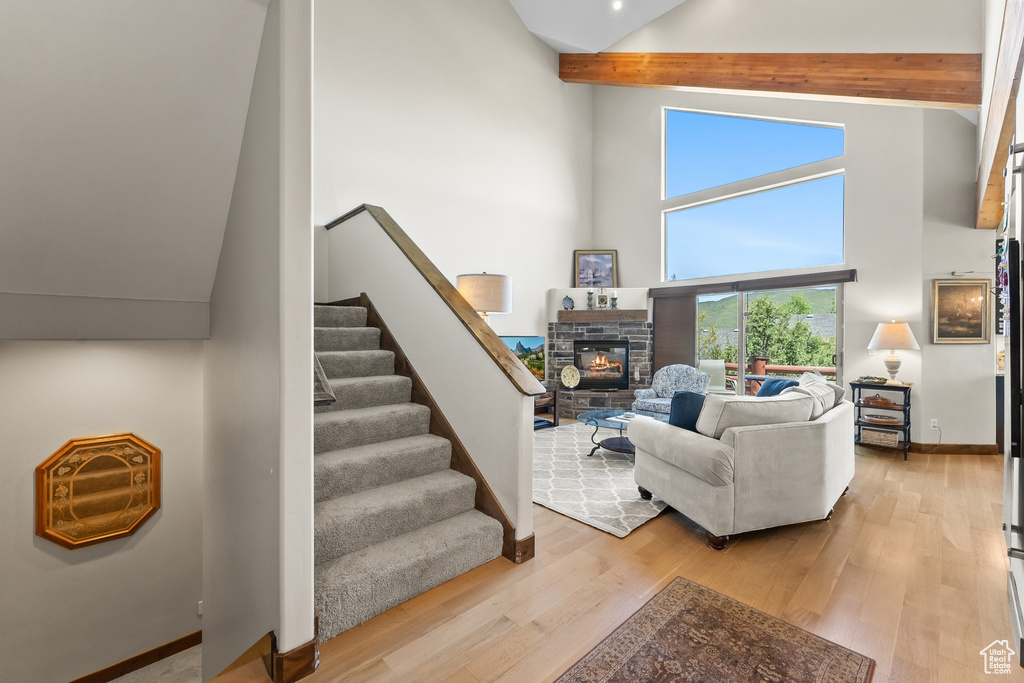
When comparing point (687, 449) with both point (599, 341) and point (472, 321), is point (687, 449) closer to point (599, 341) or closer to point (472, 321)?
point (472, 321)

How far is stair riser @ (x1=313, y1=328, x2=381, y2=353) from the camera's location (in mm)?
3258

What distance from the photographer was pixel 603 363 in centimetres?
688

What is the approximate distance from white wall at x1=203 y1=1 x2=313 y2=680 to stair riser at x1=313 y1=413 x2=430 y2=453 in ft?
1.40

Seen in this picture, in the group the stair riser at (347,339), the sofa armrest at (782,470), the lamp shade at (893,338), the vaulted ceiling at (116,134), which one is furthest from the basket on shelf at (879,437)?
the vaulted ceiling at (116,134)

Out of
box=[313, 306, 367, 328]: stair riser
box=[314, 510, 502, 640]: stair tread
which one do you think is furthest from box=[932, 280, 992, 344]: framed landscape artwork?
box=[313, 306, 367, 328]: stair riser

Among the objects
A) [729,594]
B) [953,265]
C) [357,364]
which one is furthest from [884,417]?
[357,364]

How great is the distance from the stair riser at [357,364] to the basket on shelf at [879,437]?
495cm

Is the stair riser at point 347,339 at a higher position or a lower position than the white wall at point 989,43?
lower

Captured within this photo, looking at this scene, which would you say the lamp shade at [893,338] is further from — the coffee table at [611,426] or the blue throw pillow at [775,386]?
the coffee table at [611,426]

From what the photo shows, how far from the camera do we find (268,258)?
5.72ft

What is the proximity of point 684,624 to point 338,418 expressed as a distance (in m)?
2.00

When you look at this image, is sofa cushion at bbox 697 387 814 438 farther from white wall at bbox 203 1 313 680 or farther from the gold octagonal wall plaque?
the gold octagonal wall plaque

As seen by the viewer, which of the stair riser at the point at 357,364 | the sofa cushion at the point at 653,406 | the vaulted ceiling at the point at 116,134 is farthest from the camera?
the sofa cushion at the point at 653,406

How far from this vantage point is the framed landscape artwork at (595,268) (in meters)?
7.43
